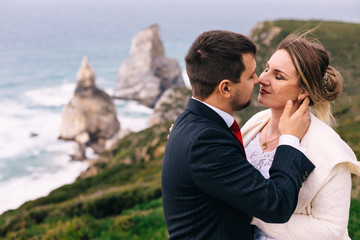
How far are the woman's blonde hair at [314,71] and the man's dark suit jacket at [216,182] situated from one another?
81 cm

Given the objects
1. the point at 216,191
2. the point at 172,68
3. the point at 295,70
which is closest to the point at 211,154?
the point at 216,191

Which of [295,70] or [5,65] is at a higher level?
[295,70]

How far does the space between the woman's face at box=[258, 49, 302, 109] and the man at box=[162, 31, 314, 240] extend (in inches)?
21.0

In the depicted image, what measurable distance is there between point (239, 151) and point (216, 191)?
35 cm

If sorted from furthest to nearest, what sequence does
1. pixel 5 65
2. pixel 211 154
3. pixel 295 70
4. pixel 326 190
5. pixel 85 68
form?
pixel 5 65 → pixel 85 68 → pixel 295 70 → pixel 326 190 → pixel 211 154

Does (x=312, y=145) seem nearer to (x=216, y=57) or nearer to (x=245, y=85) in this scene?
(x=245, y=85)

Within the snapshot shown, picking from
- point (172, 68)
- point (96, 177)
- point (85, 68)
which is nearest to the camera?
point (96, 177)

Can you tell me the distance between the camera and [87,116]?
56.0 m

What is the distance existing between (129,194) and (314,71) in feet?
44.4

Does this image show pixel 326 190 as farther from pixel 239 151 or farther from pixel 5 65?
pixel 5 65

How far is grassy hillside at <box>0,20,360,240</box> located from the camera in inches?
349

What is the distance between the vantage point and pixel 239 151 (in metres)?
2.36

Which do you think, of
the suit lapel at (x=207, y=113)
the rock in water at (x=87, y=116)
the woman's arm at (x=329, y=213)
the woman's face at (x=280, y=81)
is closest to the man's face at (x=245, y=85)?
the suit lapel at (x=207, y=113)

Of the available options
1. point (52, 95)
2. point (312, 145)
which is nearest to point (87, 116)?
point (52, 95)
